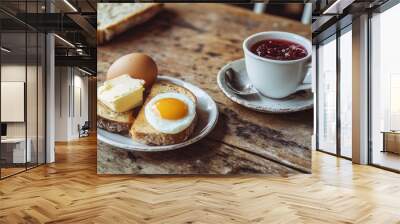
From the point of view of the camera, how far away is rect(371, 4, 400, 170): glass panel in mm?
5660

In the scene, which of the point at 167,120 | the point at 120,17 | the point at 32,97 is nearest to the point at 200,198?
the point at 167,120

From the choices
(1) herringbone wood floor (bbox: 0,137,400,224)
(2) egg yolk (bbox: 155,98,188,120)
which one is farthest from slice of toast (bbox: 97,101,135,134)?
(1) herringbone wood floor (bbox: 0,137,400,224)

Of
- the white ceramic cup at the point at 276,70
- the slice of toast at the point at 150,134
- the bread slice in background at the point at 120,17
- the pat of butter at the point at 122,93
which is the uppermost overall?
the bread slice in background at the point at 120,17

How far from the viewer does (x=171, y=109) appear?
468 centimetres

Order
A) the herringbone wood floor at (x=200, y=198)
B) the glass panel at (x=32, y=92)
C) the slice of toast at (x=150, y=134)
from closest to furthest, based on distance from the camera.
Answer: the herringbone wood floor at (x=200, y=198), the slice of toast at (x=150, y=134), the glass panel at (x=32, y=92)

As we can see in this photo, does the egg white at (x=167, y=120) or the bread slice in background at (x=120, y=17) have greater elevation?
the bread slice in background at (x=120, y=17)

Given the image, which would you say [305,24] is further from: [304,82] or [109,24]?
[109,24]

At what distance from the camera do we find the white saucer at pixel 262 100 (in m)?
5.02

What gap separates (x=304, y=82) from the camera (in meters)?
5.10

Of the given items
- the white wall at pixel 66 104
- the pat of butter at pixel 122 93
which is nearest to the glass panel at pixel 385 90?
the pat of butter at pixel 122 93

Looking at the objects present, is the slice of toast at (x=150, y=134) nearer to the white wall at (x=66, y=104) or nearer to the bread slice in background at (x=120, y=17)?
the bread slice in background at (x=120, y=17)

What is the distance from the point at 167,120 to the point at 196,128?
458 millimetres

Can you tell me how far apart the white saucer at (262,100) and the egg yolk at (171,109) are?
2.22ft

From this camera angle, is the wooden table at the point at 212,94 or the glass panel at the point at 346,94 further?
the glass panel at the point at 346,94
